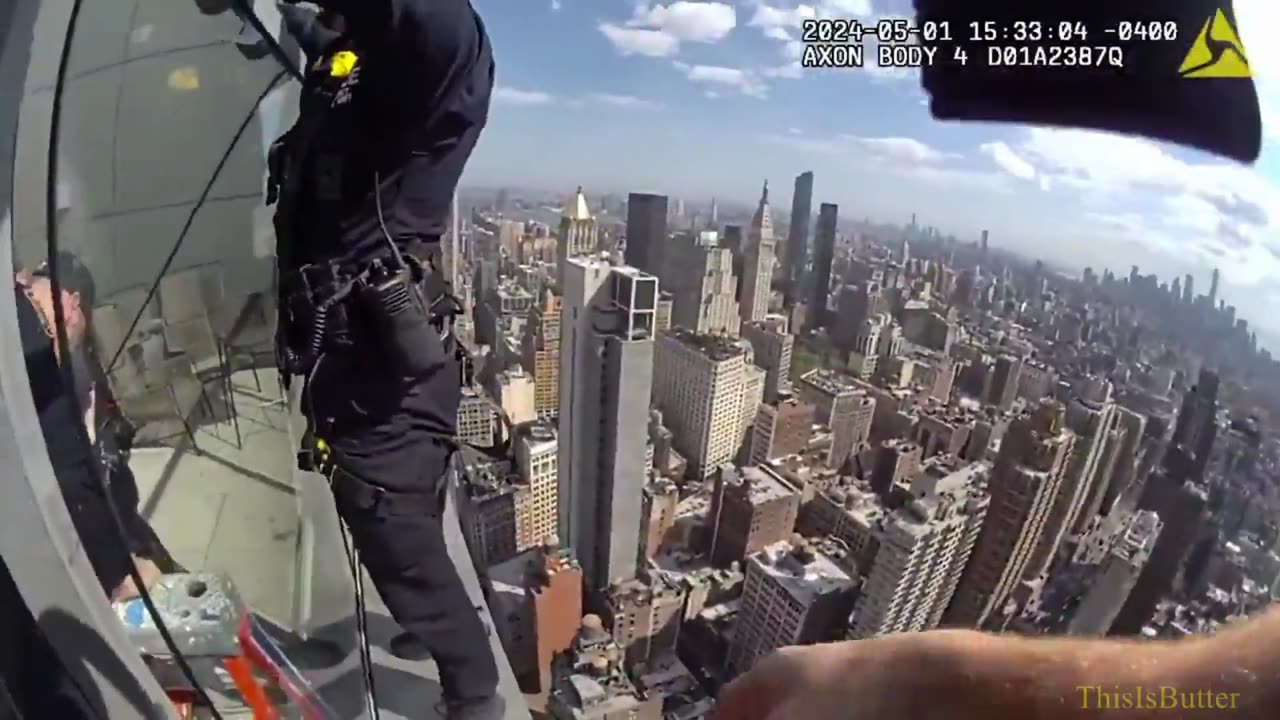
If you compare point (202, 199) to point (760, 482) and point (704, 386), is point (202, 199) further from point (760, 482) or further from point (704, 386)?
point (760, 482)

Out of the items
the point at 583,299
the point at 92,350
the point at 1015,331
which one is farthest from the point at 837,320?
the point at 92,350

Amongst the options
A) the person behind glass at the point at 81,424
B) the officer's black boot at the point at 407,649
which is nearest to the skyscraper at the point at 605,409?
the officer's black boot at the point at 407,649

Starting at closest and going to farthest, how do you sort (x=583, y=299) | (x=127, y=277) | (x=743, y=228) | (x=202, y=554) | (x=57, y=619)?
(x=57, y=619) → (x=127, y=277) → (x=202, y=554) → (x=743, y=228) → (x=583, y=299)

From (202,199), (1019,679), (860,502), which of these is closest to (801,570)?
(860,502)

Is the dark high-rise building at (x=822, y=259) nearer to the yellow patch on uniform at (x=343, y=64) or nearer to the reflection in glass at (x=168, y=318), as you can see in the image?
the yellow patch on uniform at (x=343, y=64)

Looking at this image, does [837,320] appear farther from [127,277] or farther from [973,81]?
[127,277]

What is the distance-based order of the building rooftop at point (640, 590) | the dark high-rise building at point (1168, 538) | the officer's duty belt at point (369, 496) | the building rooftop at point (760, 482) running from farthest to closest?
1. the building rooftop at point (640, 590)
2. the building rooftop at point (760, 482)
3. the officer's duty belt at point (369, 496)
4. the dark high-rise building at point (1168, 538)
